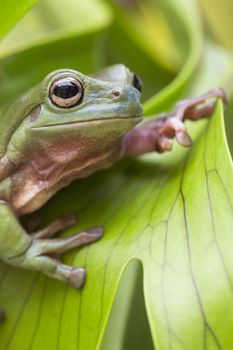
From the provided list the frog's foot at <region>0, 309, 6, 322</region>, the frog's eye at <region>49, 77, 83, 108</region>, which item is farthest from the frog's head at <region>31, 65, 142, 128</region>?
the frog's foot at <region>0, 309, 6, 322</region>

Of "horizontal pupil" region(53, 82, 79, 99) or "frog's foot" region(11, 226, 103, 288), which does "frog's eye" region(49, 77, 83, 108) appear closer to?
"horizontal pupil" region(53, 82, 79, 99)

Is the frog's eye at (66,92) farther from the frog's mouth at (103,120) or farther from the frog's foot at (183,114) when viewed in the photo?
the frog's foot at (183,114)

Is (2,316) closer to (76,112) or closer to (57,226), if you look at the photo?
(57,226)

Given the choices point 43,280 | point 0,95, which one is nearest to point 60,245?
point 43,280

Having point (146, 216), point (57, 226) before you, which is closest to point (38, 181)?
point (57, 226)

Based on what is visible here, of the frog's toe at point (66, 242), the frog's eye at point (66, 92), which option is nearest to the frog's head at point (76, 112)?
the frog's eye at point (66, 92)

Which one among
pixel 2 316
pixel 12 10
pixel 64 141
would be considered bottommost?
pixel 2 316
